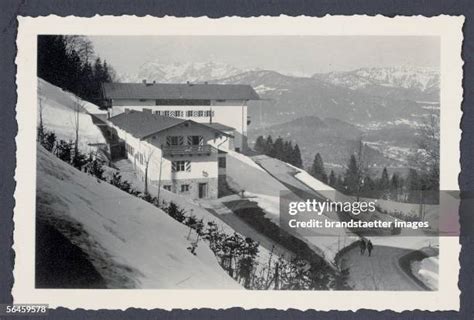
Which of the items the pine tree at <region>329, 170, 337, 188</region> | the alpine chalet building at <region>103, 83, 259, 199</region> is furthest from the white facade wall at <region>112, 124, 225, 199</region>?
the pine tree at <region>329, 170, 337, 188</region>

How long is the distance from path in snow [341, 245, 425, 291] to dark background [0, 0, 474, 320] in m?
0.12

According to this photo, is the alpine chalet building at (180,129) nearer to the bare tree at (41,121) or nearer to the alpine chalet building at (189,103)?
the alpine chalet building at (189,103)

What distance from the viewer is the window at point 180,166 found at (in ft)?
8.56

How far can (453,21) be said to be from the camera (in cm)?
255

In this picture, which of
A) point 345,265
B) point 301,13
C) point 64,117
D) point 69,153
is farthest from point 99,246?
point 301,13

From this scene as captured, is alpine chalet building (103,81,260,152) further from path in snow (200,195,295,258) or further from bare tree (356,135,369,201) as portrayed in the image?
bare tree (356,135,369,201)

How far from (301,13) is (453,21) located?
0.67m

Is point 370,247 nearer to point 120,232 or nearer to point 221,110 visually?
point 221,110

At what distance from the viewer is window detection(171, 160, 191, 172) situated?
2609 mm

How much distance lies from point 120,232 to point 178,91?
68cm

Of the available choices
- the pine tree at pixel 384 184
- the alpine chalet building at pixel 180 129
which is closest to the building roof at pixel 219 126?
the alpine chalet building at pixel 180 129

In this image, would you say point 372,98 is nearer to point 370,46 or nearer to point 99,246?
point 370,46

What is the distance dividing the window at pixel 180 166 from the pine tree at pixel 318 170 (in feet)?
1.80

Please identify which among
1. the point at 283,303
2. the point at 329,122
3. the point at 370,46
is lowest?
the point at 283,303
